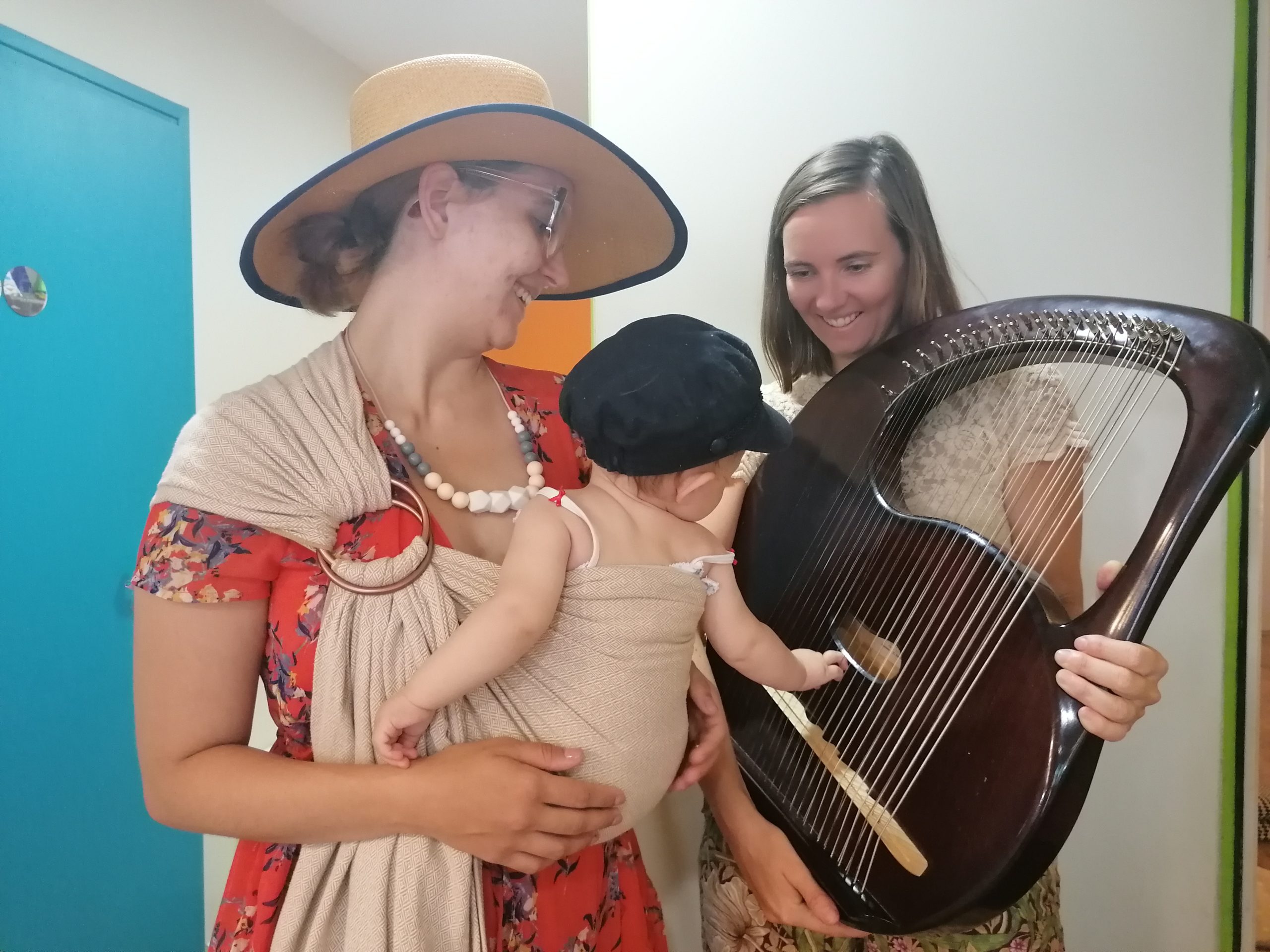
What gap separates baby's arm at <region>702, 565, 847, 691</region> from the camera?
2.10ft

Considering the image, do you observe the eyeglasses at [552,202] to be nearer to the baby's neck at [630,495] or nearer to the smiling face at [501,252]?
the smiling face at [501,252]

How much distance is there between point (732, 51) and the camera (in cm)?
97

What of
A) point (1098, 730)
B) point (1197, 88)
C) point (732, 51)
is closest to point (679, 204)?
point (732, 51)

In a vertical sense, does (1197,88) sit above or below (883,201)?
above

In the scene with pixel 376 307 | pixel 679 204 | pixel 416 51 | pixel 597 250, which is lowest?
pixel 376 307

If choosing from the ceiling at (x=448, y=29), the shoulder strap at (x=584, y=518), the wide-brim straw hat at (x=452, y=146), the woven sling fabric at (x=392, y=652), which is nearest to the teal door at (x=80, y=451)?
the ceiling at (x=448, y=29)

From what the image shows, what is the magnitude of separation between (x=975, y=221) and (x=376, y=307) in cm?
73

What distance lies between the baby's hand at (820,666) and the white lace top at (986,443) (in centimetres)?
18

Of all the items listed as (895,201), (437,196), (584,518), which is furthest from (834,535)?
(437,196)

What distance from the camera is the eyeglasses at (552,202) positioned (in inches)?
27.1

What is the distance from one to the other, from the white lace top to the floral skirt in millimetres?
400

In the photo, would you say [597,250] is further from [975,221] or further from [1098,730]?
[1098,730]

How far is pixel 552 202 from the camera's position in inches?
28.1

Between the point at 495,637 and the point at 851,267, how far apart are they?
23.1 inches
